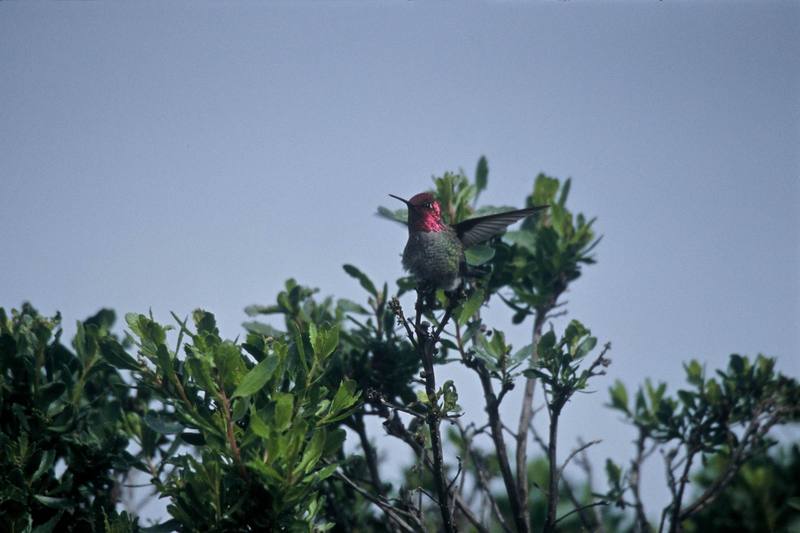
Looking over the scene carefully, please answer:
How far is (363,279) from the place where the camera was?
179 inches

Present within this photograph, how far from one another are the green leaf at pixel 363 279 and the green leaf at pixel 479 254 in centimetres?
60

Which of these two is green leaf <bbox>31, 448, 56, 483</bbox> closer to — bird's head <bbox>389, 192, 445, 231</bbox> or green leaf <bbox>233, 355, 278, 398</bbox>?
green leaf <bbox>233, 355, 278, 398</bbox>

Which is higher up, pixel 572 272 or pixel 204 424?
pixel 572 272

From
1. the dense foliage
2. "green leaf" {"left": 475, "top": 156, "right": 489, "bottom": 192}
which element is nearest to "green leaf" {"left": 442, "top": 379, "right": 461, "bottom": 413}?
the dense foliage

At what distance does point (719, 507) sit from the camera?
6094 mm

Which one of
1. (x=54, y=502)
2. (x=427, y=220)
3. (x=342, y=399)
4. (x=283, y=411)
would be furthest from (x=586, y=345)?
(x=54, y=502)

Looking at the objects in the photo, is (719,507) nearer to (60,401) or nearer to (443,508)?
(443,508)

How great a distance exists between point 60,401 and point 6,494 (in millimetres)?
689

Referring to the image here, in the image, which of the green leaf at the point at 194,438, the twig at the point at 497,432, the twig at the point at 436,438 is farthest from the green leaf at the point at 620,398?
the green leaf at the point at 194,438

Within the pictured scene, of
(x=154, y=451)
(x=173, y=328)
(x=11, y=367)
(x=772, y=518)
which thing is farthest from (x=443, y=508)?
(x=772, y=518)

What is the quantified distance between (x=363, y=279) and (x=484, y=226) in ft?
2.73

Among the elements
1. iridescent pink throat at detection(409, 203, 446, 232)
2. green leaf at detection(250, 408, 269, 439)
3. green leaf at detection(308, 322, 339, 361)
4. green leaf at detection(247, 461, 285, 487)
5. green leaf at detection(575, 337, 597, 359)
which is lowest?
green leaf at detection(247, 461, 285, 487)

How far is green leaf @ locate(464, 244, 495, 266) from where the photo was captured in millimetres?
4367

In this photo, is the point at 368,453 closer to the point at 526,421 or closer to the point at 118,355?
the point at 526,421
